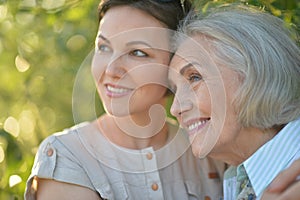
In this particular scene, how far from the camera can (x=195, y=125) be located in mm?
2686

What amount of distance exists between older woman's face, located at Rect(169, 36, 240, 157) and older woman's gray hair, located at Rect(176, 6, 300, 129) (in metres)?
0.03

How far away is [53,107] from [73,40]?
1.44 feet

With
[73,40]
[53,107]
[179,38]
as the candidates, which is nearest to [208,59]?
[179,38]

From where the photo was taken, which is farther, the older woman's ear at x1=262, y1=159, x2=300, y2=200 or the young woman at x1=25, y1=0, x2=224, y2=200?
the young woman at x1=25, y1=0, x2=224, y2=200

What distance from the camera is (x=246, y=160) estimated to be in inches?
104

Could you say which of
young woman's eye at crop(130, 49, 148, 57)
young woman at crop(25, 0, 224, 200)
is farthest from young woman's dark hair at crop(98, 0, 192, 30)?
young woman's eye at crop(130, 49, 148, 57)

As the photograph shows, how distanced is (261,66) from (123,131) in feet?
1.97

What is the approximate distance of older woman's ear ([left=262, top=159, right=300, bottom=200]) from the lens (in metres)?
2.18

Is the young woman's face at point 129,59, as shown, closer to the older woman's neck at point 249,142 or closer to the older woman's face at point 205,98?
the older woman's face at point 205,98

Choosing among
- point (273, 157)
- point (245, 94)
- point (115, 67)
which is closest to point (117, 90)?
point (115, 67)

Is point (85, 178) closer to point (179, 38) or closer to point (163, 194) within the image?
point (163, 194)

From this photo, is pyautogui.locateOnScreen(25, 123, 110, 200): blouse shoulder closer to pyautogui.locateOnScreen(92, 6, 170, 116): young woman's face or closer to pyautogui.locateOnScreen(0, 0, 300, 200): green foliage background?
pyautogui.locateOnScreen(92, 6, 170, 116): young woman's face

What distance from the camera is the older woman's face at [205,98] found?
2.62 metres

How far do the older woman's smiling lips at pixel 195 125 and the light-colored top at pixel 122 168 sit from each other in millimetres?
274
